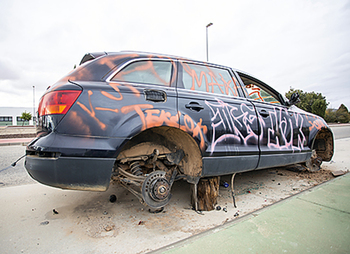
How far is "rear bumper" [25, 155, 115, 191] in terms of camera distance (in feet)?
5.37

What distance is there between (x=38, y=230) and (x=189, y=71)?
2402 mm

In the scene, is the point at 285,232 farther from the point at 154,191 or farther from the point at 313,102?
the point at 313,102

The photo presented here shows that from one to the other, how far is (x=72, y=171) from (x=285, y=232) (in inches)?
81.7

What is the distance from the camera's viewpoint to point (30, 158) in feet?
5.75

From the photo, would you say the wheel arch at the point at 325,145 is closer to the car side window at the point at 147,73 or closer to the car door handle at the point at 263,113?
the car door handle at the point at 263,113

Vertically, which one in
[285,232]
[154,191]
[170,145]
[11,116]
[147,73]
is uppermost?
[11,116]

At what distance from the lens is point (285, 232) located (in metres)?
1.95

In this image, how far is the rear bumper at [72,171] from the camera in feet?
5.37

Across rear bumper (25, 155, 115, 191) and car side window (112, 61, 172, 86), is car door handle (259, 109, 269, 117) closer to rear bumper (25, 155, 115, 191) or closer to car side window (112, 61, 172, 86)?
car side window (112, 61, 172, 86)

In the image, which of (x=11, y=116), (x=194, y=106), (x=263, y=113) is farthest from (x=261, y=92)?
(x=11, y=116)

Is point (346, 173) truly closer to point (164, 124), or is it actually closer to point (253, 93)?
point (253, 93)

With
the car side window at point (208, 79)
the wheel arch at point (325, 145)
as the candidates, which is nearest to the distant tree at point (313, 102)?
the wheel arch at point (325, 145)

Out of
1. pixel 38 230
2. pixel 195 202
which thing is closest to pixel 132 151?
pixel 195 202

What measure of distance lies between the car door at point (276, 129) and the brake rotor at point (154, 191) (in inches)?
58.7
